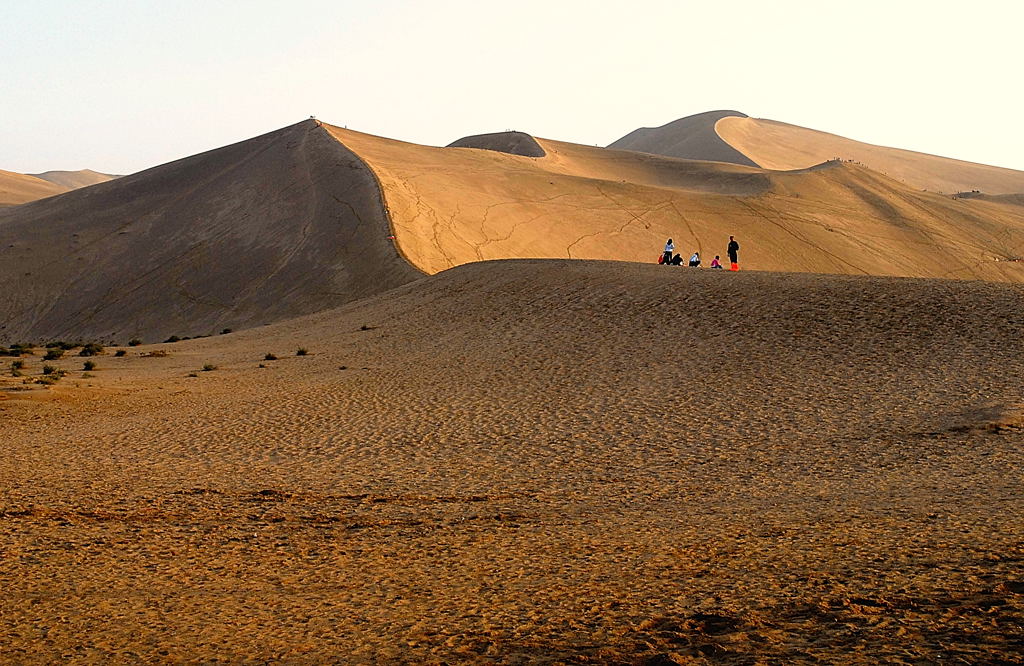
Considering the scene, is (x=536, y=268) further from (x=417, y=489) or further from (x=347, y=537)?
A: (x=347, y=537)

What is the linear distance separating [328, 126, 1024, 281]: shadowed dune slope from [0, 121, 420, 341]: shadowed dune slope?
6.93 feet

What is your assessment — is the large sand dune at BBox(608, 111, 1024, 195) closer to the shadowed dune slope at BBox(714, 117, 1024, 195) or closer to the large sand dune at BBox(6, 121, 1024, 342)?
the shadowed dune slope at BBox(714, 117, 1024, 195)

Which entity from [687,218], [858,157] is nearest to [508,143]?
[687,218]

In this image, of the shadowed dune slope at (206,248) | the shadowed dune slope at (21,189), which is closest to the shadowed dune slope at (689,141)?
the shadowed dune slope at (206,248)

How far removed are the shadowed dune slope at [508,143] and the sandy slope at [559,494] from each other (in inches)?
2197

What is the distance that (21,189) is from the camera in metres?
108

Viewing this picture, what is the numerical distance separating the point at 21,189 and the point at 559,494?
115 meters

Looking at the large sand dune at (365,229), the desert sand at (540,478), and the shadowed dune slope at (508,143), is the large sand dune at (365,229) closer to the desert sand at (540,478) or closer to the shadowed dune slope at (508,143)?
the desert sand at (540,478)

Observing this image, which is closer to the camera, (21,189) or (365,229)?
(365,229)

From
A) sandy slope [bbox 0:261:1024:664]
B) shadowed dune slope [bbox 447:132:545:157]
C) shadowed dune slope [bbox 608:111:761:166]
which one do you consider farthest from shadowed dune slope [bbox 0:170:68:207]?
sandy slope [bbox 0:261:1024:664]

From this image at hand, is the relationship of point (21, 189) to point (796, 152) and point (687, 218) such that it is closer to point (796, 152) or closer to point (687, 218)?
point (687, 218)

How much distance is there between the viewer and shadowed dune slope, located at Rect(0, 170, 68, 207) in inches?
3866

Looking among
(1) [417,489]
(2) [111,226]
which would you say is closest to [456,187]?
(2) [111,226]

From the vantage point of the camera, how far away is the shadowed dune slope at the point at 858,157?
364 feet
